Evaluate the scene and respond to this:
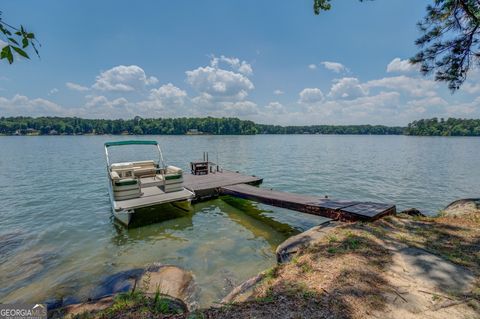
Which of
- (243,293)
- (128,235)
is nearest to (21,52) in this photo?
(243,293)

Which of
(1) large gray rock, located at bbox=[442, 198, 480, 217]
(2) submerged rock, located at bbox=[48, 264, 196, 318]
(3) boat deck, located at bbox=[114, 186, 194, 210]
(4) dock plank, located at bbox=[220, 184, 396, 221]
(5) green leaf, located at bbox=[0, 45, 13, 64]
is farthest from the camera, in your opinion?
(3) boat deck, located at bbox=[114, 186, 194, 210]

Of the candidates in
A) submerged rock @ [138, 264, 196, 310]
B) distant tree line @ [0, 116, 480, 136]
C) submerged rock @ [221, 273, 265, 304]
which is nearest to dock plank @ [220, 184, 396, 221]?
submerged rock @ [221, 273, 265, 304]

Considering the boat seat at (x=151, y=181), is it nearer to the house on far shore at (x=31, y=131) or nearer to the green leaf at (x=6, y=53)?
the green leaf at (x=6, y=53)

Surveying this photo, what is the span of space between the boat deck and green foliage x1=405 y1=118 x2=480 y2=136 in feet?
439

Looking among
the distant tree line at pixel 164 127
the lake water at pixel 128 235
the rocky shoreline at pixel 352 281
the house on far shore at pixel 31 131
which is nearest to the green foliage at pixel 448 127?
the distant tree line at pixel 164 127

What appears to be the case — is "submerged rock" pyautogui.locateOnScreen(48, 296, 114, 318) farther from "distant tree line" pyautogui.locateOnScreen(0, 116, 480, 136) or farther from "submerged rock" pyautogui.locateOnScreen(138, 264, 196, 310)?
"distant tree line" pyautogui.locateOnScreen(0, 116, 480, 136)

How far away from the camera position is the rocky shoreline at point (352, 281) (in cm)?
315

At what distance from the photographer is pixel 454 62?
7375 mm

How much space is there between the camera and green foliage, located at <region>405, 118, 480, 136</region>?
10481cm

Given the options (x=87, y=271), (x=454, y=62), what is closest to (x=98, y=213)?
(x=87, y=271)

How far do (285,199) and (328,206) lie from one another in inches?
72.8

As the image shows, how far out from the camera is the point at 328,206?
28.0 ft

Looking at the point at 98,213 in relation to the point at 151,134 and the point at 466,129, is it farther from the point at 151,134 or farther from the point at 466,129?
the point at 466,129

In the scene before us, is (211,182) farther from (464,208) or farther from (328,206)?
(464,208)
